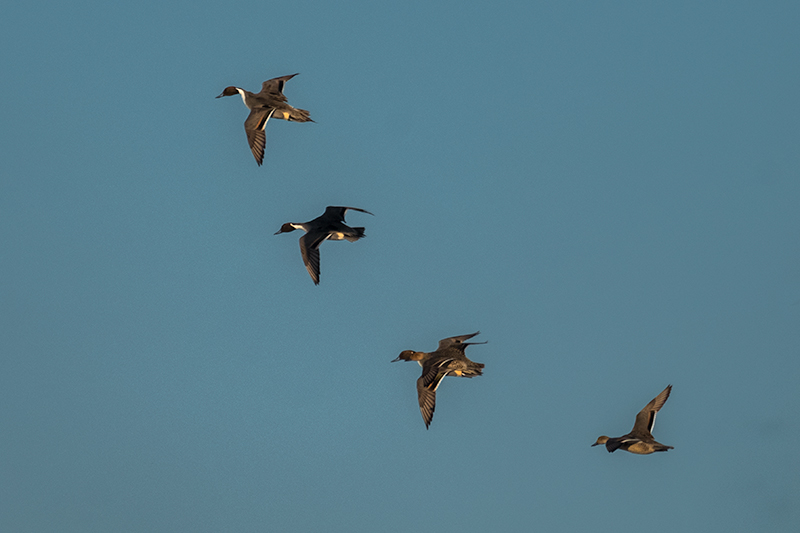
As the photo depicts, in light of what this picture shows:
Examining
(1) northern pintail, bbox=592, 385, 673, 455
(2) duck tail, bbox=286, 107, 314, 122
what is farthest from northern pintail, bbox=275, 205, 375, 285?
(1) northern pintail, bbox=592, 385, 673, 455

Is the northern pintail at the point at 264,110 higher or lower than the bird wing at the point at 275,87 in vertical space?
lower

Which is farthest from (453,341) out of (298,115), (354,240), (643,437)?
(298,115)

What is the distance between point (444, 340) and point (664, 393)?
25.9ft

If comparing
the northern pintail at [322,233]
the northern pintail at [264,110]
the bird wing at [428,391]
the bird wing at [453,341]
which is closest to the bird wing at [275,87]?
the northern pintail at [264,110]

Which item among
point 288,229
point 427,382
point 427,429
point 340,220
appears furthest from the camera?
point 288,229

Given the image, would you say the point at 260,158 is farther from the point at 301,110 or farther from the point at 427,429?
the point at 427,429

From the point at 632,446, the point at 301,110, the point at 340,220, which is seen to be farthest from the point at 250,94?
the point at 632,446

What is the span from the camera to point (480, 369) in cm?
3541

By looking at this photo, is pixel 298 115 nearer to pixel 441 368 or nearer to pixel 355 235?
pixel 355 235

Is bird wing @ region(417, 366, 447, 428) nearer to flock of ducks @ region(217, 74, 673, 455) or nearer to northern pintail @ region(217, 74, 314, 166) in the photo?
flock of ducks @ region(217, 74, 673, 455)

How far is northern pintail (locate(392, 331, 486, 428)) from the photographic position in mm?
34500

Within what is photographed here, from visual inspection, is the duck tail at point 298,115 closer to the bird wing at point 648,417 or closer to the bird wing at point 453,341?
the bird wing at point 453,341

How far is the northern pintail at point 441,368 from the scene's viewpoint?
34.5 m

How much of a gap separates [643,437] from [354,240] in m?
11.3
